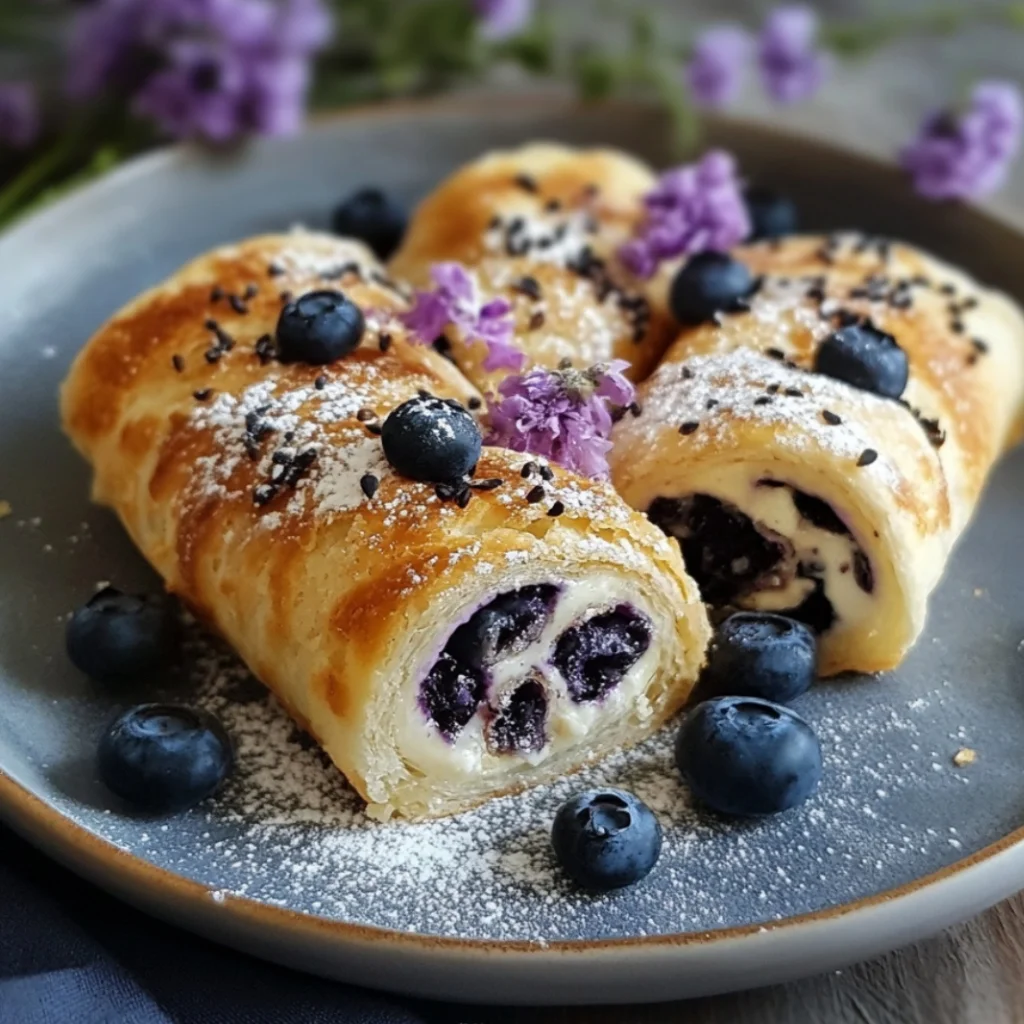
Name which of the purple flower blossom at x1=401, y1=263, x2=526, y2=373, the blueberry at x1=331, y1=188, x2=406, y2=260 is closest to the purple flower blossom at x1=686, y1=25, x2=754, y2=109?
the blueberry at x1=331, y1=188, x2=406, y2=260

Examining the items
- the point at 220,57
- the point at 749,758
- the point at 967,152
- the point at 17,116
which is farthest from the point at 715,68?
Result: the point at 749,758

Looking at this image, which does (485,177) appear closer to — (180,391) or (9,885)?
(180,391)

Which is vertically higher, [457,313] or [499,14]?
[499,14]

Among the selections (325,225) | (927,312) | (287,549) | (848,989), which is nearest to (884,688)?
(848,989)

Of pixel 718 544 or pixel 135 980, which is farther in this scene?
pixel 718 544

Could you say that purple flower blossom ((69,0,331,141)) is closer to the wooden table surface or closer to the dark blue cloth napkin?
the dark blue cloth napkin

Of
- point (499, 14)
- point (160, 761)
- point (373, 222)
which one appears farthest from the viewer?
point (499, 14)

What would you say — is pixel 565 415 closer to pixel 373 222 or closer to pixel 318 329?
pixel 318 329
